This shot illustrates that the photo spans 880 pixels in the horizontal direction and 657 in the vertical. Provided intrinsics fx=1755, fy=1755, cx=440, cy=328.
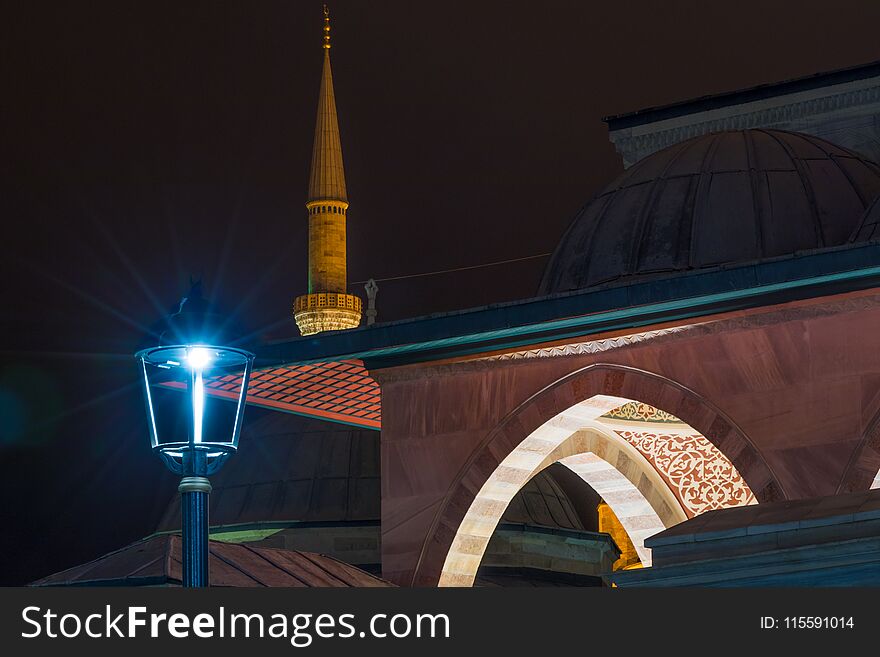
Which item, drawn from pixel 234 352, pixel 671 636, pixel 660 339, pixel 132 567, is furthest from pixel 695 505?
pixel 671 636

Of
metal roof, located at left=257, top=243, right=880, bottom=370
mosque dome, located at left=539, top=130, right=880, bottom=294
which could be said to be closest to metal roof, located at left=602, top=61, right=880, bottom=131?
mosque dome, located at left=539, top=130, right=880, bottom=294

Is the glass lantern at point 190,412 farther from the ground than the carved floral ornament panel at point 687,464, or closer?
closer

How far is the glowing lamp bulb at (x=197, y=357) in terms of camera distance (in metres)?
6.85

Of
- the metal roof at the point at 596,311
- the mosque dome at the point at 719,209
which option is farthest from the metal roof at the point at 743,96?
the metal roof at the point at 596,311

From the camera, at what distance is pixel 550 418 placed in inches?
459

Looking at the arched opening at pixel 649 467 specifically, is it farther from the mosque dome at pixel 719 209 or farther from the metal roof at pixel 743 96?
the metal roof at pixel 743 96

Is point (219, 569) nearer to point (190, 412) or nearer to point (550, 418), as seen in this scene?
point (550, 418)

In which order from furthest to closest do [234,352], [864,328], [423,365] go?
[423,365]
[864,328]
[234,352]

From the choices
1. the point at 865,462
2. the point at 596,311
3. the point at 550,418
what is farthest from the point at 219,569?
the point at 865,462

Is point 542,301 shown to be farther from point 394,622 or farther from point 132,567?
point 394,622

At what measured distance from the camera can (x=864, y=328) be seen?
1053cm

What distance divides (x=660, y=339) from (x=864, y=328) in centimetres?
135

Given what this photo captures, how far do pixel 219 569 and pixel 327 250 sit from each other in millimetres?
15024

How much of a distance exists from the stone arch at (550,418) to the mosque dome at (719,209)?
1.24 m
